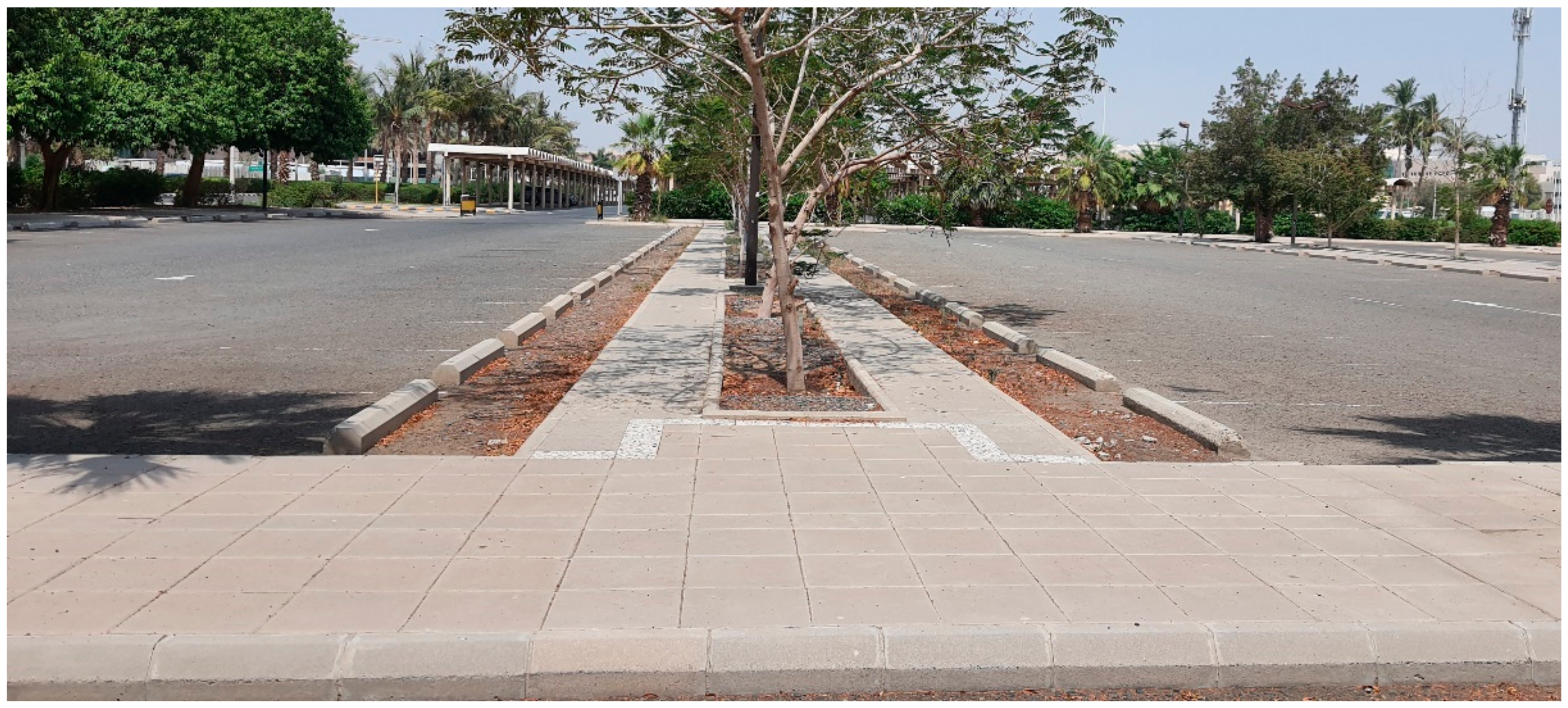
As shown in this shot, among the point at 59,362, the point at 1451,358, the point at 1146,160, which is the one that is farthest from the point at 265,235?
the point at 1146,160

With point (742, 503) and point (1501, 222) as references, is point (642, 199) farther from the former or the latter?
point (742, 503)

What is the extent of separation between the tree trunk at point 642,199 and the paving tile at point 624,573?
2255 inches

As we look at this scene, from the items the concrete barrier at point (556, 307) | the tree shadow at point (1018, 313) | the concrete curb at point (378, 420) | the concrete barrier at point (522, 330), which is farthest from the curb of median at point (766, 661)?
the tree shadow at point (1018, 313)

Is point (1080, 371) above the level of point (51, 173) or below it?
below

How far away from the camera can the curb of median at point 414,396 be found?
7746 mm

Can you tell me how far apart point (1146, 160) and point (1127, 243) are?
17915 mm

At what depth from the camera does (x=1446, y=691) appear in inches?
175

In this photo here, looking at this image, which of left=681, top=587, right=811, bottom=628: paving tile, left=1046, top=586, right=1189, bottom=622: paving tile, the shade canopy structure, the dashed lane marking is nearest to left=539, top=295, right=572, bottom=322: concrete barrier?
the dashed lane marking

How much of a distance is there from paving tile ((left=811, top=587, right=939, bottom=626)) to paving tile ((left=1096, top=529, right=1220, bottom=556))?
46.2 inches

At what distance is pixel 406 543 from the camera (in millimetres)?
5645

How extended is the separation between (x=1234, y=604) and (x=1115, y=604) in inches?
17.1

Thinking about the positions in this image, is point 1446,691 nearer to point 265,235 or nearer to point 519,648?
point 519,648

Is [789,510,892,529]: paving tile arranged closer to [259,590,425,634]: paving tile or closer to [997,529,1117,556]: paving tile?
[997,529,1117,556]: paving tile

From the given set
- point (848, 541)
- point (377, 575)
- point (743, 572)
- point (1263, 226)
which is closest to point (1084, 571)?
point (848, 541)
